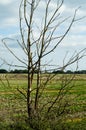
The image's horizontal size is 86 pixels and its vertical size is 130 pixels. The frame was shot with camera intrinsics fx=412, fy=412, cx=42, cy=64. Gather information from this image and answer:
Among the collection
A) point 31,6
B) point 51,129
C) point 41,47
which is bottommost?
point 51,129

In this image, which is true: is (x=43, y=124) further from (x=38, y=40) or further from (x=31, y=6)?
(x=31, y=6)

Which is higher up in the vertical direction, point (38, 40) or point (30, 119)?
point (38, 40)

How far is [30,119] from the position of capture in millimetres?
7125

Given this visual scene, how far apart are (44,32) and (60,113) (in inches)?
56.6

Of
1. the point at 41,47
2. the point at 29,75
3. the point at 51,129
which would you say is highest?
the point at 41,47

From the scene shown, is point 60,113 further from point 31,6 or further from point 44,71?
point 31,6

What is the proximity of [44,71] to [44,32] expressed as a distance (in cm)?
68

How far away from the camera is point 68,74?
7449 mm

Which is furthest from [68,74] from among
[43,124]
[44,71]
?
[43,124]

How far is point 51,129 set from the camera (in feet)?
23.8

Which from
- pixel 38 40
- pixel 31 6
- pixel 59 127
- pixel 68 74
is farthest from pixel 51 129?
pixel 31 6

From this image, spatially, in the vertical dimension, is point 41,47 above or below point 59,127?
above

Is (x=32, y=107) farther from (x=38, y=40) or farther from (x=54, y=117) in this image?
(x=38, y=40)

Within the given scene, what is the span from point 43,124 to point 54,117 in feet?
0.78
